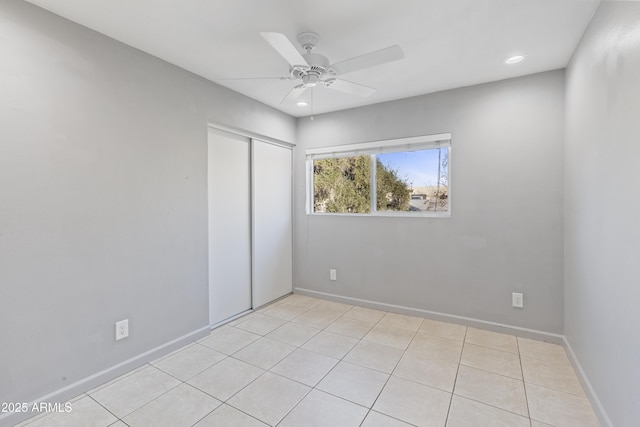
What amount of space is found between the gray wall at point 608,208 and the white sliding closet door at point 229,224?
9.50 feet

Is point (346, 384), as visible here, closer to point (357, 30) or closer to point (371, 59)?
point (371, 59)

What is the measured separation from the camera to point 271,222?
11.8 ft

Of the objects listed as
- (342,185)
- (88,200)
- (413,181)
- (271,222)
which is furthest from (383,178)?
(88,200)

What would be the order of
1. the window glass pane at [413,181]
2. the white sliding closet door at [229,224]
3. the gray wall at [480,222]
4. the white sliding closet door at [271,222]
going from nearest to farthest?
1. the gray wall at [480,222]
2. the white sliding closet door at [229,224]
3. the window glass pane at [413,181]
4. the white sliding closet door at [271,222]

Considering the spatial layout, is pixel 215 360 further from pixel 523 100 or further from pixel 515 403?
pixel 523 100

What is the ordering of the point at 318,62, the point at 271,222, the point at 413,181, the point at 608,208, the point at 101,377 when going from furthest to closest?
the point at 271,222
the point at 413,181
the point at 101,377
the point at 318,62
the point at 608,208

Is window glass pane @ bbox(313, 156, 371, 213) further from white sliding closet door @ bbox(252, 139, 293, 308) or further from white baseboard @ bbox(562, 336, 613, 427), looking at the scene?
white baseboard @ bbox(562, 336, 613, 427)

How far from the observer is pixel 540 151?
2545mm

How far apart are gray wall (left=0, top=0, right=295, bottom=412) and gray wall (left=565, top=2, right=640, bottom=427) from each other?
2.81 m

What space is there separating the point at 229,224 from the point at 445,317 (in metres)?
2.42

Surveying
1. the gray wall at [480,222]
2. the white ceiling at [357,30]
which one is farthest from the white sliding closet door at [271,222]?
the white ceiling at [357,30]

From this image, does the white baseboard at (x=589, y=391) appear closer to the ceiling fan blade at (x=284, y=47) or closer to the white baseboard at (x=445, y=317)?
the white baseboard at (x=445, y=317)

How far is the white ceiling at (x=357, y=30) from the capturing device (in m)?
1.68

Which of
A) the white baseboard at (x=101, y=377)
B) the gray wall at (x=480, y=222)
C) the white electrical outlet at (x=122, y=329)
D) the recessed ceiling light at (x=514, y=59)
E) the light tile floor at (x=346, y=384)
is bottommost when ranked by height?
the light tile floor at (x=346, y=384)
